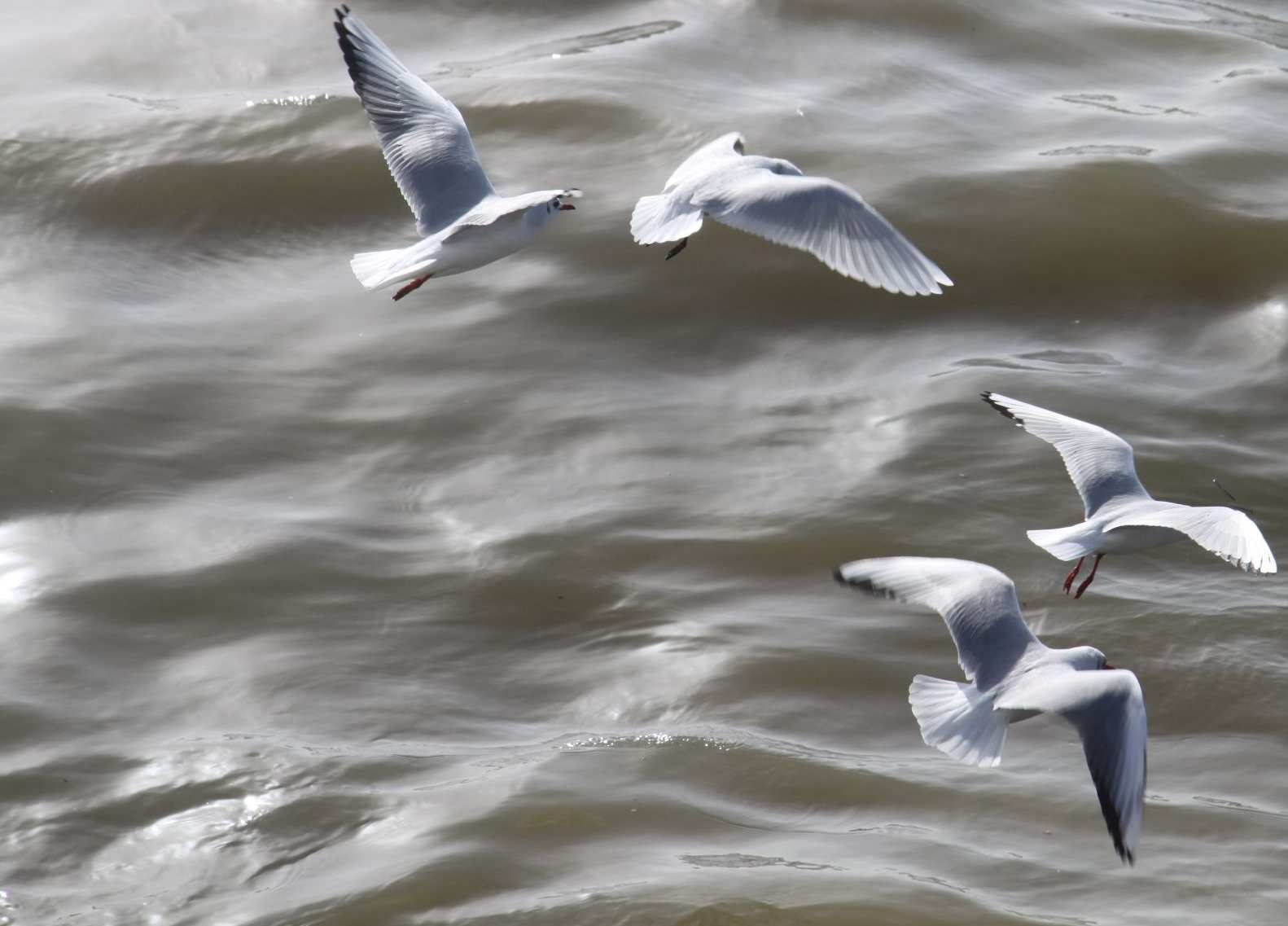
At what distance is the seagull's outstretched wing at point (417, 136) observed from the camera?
247 inches

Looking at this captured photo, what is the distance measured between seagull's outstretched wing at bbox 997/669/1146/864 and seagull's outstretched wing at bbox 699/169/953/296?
5.11 feet

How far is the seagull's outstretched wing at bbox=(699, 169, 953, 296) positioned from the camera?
582 cm

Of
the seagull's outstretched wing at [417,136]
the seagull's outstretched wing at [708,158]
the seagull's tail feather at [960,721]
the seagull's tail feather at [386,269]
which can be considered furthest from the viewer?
the seagull's outstretched wing at [417,136]

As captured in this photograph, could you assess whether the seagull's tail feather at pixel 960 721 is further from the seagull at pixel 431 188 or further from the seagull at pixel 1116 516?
the seagull at pixel 431 188

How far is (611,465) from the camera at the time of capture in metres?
7.61

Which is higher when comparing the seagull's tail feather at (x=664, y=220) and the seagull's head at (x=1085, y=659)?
the seagull's tail feather at (x=664, y=220)

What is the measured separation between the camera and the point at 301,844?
5.77 m

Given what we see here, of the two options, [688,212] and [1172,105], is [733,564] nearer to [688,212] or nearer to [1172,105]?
[688,212]

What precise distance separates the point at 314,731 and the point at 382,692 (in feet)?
1.02

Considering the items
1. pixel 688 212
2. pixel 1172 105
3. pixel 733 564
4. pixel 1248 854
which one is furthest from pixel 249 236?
pixel 1248 854

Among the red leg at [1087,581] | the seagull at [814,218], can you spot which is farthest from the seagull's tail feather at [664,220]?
the red leg at [1087,581]

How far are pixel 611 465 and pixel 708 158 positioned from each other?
5.44 feet

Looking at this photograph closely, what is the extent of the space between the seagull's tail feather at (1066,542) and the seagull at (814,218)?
2.58ft

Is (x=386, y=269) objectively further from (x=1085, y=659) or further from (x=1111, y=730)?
(x=1111, y=730)
